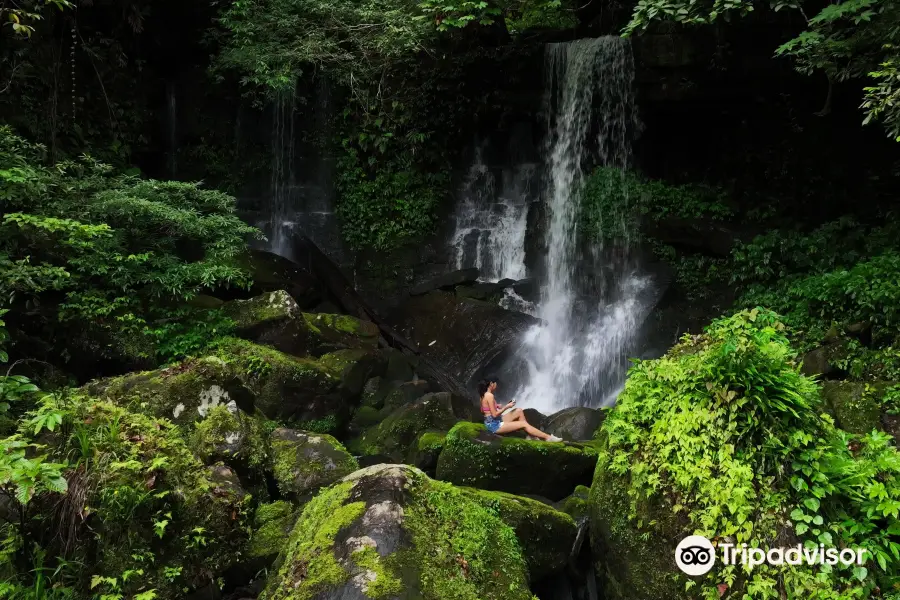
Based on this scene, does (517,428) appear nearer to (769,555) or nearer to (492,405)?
(492,405)

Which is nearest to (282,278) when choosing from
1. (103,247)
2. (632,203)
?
(103,247)

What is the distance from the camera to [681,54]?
1220 centimetres

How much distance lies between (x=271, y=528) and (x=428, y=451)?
8.04 feet

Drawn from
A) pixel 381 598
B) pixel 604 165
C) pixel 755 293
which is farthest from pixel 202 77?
pixel 381 598

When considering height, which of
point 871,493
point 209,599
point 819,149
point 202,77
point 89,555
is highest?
point 202,77

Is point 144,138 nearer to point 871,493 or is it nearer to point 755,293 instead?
point 755,293

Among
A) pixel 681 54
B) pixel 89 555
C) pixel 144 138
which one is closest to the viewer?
pixel 89 555

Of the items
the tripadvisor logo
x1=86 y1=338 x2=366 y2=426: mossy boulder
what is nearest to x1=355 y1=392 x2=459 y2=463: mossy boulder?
x1=86 y1=338 x2=366 y2=426: mossy boulder

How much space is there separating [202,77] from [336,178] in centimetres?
435

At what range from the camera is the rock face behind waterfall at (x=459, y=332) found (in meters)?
11.7

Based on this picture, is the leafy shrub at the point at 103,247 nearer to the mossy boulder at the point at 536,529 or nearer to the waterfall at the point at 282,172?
the mossy boulder at the point at 536,529

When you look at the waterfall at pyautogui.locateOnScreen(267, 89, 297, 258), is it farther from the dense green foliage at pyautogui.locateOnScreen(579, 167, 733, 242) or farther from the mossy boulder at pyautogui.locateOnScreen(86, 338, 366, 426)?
the dense green foliage at pyautogui.locateOnScreen(579, 167, 733, 242)

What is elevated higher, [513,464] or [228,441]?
[228,441]

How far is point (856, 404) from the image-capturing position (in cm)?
716
